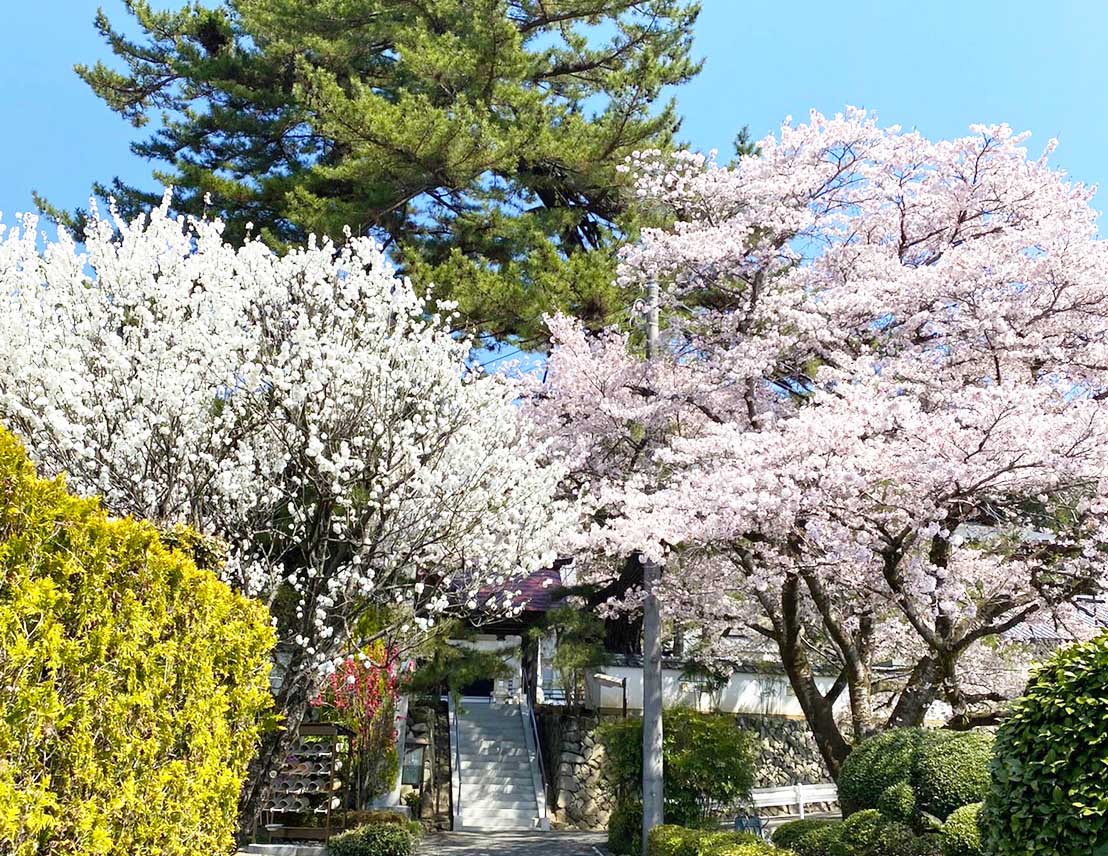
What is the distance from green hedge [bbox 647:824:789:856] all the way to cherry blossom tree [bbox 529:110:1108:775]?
6.85ft

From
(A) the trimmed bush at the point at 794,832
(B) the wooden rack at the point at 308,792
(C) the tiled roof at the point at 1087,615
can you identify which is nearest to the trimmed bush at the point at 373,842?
(B) the wooden rack at the point at 308,792

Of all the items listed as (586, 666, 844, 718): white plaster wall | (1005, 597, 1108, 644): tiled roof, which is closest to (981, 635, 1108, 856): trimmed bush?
(1005, 597, 1108, 644): tiled roof

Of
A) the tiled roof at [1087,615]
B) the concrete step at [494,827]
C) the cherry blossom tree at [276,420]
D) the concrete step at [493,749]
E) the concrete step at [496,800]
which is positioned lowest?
the concrete step at [494,827]

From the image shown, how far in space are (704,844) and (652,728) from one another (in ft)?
4.98

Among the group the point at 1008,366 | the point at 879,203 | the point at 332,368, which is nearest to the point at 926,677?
the point at 1008,366

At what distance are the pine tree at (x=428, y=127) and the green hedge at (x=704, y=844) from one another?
7804 millimetres

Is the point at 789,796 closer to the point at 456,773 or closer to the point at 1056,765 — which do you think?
the point at 456,773

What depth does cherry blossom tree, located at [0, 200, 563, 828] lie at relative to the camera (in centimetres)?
768

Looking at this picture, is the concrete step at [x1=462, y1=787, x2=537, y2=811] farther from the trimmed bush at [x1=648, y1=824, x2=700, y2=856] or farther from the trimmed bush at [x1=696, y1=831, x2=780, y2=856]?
the trimmed bush at [x1=696, y1=831, x2=780, y2=856]

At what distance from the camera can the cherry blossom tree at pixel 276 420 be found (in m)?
7.68

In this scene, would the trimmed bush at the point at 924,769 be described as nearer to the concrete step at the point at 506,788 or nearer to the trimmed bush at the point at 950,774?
the trimmed bush at the point at 950,774

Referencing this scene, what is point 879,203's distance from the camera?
1156cm

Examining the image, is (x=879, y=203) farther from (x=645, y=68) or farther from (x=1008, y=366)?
(x=645, y=68)

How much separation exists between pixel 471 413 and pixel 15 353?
3992 millimetres
